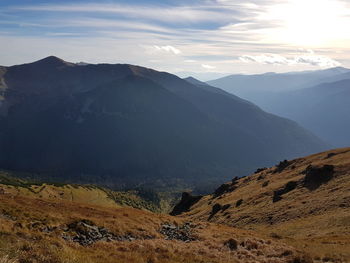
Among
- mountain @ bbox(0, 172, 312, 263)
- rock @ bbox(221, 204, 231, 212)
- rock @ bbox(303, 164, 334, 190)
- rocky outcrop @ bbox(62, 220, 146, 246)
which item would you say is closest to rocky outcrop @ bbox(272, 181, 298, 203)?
rock @ bbox(303, 164, 334, 190)

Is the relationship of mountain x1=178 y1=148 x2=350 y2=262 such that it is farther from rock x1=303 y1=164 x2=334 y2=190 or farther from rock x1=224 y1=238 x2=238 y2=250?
rock x1=224 y1=238 x2=238 y2=250

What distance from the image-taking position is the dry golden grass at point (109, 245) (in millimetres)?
16953

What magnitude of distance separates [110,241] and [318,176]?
175 feet

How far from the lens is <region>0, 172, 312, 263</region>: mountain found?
707 inches

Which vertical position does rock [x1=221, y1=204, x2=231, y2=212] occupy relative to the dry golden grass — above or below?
below

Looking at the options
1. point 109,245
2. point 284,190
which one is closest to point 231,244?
point 109,245

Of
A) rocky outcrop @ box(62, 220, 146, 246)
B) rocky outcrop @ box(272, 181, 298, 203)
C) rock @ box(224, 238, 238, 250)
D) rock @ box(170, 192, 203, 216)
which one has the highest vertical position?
rocky outcrop @ box(62, 220, 146, 246)

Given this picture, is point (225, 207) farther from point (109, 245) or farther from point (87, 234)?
point (109, 245)

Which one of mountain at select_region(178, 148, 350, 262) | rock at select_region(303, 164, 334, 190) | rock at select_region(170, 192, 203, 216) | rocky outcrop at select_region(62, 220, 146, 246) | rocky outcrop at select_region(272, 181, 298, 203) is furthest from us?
rock at select_region(170, 192, 203, 216)

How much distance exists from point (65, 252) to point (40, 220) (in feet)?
49.4

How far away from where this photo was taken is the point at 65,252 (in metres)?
17.1

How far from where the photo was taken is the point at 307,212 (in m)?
52.7

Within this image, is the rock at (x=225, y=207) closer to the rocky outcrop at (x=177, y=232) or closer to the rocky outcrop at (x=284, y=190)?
the rocky outcrop at (x=284, y=190)

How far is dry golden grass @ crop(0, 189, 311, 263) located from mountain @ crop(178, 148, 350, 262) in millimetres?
5355
